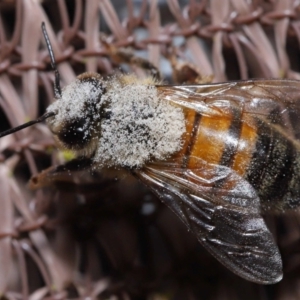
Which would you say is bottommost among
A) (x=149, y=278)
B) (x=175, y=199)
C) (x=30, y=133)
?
(x=149, y=278)

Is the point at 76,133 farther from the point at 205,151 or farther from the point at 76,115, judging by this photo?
the point at 205,151

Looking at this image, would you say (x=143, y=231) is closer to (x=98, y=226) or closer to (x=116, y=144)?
(x=98, y=226)

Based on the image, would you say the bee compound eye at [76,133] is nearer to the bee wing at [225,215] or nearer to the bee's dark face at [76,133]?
the bee's dark face at [76,133]

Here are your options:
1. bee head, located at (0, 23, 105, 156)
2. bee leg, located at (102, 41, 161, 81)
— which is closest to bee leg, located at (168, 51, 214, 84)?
bee leg, located at (102, 41, 161, 81)

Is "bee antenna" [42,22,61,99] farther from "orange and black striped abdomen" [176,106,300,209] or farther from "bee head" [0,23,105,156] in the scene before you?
"orange and black striped abdomen" [176,106,300,209]

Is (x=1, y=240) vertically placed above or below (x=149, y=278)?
above

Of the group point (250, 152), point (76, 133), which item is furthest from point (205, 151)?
point (76, 133)

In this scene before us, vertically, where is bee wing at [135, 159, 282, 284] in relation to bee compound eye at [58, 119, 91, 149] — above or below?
below

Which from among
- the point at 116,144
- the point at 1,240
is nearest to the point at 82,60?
the point at 116,144
